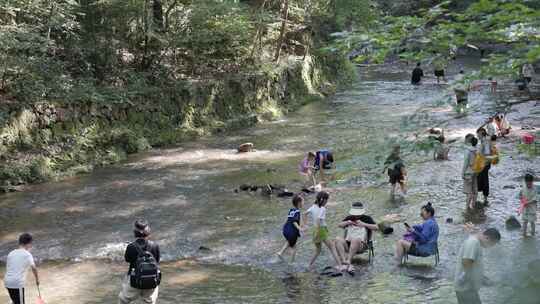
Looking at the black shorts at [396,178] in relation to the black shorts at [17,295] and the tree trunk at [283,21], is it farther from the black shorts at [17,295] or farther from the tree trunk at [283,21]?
the tree trunk at [283,21]

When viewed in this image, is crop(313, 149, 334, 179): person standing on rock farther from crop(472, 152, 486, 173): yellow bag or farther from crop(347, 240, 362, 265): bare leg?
crop(347, 240, 362, 265): bare leg

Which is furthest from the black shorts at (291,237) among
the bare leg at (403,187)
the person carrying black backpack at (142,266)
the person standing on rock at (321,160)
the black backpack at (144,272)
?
the person standing on rock at (321,160)

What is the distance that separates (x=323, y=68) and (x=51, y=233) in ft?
93.7

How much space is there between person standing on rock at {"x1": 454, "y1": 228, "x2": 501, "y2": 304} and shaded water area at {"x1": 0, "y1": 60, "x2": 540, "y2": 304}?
0.45 meters

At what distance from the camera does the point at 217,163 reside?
20875 mm

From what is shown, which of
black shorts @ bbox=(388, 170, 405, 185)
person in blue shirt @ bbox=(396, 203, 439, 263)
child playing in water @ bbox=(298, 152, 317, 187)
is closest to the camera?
person in blue shirt @ bbox=(396, 203, 439, 263)

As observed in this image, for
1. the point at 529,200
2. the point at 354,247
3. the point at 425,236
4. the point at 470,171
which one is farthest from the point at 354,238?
the point at 470,171

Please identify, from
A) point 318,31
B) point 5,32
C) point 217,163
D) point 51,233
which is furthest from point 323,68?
point 51,233

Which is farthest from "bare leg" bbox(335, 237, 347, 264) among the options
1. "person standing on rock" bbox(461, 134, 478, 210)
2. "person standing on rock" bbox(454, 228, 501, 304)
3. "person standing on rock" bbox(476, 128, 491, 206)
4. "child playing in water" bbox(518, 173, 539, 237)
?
"person standing on rock" bbox(476, 128, 491, 206)

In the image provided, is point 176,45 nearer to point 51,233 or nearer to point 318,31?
point 51,233

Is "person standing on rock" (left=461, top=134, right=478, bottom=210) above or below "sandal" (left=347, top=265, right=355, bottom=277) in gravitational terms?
above

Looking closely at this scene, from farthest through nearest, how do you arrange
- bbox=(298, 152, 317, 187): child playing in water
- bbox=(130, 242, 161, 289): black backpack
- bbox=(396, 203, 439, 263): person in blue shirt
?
bbox=(298, 152, 317, 187): child playing in water < bbox=(396, 203, 439, 263): person in blue shirt < bbox=(130, 242, 161, 289): black backpack

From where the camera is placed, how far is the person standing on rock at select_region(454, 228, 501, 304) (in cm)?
775

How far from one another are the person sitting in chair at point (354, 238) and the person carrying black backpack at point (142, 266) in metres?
3.98
